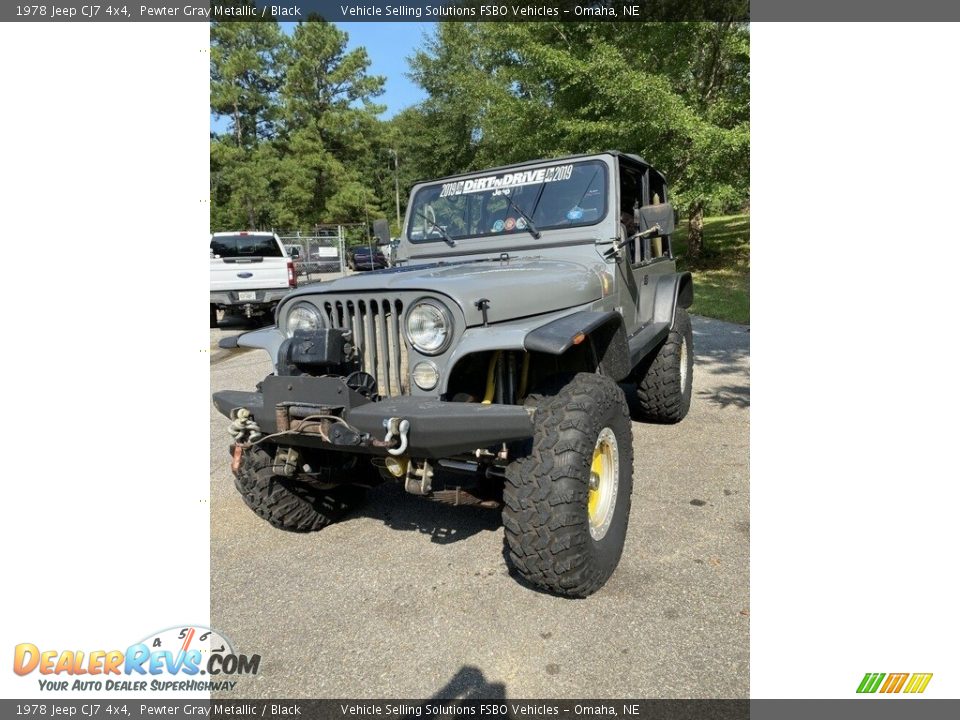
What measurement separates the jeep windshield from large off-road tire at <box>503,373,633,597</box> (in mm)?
1474

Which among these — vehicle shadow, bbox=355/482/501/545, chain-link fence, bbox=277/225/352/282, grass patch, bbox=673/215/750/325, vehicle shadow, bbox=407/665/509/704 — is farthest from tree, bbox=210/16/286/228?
vehicle shadow, bbox=407/665/509/704

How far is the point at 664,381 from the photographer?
14.9 feet

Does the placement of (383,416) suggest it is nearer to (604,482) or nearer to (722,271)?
(604,482)

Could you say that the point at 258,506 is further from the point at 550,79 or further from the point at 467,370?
the point at 550,79

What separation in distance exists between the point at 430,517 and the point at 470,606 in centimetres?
90

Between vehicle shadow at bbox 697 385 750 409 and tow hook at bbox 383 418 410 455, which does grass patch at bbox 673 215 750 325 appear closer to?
vehicle shadow at bbox 697 385 750 409

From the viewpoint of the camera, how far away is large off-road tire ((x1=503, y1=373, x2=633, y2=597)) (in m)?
2.27

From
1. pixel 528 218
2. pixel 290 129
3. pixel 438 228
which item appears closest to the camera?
pixel 528 218

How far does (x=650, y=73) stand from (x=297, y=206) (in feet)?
66.3

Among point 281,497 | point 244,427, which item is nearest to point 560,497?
point 244,427

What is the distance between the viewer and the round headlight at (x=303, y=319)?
8.83 feet

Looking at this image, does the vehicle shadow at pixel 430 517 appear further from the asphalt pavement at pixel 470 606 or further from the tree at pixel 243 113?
the tree at pixel 243 113

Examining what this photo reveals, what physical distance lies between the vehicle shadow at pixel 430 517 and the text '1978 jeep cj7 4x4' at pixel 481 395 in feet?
0.55
